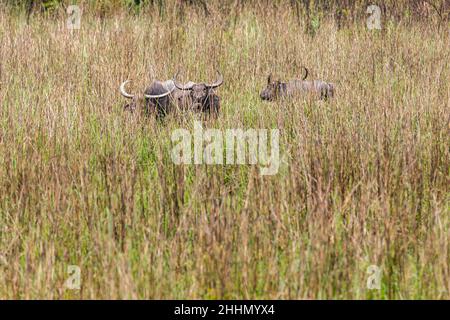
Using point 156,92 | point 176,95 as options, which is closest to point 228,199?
point 176,95

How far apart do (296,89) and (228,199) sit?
3150 mm

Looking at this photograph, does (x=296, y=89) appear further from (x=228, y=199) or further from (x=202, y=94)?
(x=228, y=199)

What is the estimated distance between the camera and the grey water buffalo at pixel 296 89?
5.90 m

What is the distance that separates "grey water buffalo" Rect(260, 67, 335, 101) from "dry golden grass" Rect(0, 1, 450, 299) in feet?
0.52

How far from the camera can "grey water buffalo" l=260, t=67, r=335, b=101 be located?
19.4 feet

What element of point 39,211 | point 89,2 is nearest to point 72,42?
point 89,2

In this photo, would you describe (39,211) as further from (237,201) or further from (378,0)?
(378,0)

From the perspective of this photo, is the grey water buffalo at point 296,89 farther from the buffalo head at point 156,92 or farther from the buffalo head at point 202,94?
the buffalo head at point 156,92

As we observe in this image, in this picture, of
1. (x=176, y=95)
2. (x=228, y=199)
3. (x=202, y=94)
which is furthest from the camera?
(x=176, y=95)

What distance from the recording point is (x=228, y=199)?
3.32 metres

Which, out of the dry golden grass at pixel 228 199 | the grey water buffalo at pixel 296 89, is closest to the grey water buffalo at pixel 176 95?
the dry golden grass at pixel 228 199

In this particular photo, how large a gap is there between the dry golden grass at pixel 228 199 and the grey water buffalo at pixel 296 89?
0.16m

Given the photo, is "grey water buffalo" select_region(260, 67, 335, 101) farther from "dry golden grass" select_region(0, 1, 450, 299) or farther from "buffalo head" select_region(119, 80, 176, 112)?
"buffalo head" select_region(119, 80, 176, 112)

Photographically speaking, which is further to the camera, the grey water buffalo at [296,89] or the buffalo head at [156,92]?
the buffalo head at [156,92]
